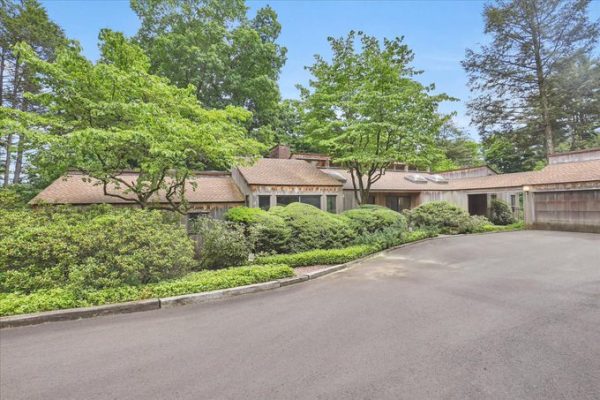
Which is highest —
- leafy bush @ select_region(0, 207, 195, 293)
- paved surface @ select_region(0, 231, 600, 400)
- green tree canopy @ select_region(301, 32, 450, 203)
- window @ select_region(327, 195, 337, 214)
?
green tree canopy @ select_region(301, 32, 450, 203)

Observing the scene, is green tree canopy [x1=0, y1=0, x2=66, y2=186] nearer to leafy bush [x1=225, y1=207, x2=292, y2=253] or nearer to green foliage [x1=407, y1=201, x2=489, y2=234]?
leafy bush [x1=225, y1=207, x2=292, y2=253]

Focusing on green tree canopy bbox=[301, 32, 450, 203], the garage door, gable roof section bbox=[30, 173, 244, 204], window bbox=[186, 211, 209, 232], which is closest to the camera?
gable roof section bbox=[30, 173, 244, 204]

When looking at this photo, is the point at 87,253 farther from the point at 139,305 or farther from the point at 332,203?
the point at 332,203

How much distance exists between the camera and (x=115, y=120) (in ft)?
28.5

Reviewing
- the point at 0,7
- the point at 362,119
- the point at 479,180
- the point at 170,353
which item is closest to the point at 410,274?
the point at 170,353

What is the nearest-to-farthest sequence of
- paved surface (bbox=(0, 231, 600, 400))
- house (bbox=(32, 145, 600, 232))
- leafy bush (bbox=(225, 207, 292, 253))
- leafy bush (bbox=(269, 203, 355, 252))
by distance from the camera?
paved surface (bbox=(0, 231, 600, 400)), leafy bush (bbox=(225, 207, 292, 253)), leafy bush (bbox=(269, 203, 355, 252)), house (bbox=(32, 145, 600, 232))

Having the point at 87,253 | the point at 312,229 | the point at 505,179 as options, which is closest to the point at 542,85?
the point at 505,179

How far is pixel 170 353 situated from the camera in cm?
343

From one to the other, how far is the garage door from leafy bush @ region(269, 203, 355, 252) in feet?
41.7

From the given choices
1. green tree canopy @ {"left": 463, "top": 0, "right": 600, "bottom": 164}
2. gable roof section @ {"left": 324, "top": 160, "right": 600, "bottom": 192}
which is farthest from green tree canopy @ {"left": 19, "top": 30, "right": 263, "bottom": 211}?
green tree canopy @ {"left": 463, "top": 0, "right": 600, "bottom": 164}

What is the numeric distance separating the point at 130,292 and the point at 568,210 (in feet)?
64.0

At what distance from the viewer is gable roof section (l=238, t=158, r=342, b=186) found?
12.8m

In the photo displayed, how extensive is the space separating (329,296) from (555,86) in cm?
2894

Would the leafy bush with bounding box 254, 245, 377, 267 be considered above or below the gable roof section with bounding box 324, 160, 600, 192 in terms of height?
below
